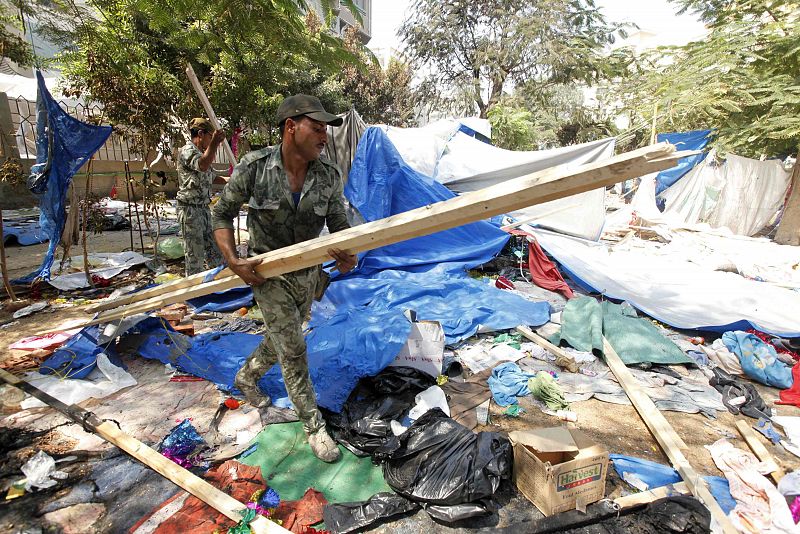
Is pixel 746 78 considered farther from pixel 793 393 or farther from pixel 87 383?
pixel 87 383

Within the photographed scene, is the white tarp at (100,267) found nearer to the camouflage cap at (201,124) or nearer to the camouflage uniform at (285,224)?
the camouflage cap at (201,124)

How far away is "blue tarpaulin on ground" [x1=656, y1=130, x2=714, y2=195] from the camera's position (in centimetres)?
1135

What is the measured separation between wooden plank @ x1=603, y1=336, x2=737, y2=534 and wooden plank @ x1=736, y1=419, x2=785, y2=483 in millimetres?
449

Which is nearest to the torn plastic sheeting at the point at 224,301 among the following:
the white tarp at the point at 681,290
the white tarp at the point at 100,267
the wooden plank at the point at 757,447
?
the white tarp at the point at 100,267

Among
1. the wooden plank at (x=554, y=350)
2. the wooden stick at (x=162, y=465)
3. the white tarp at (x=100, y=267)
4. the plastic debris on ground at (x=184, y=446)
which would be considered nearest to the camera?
the wooden stick at (x=162, y=465)

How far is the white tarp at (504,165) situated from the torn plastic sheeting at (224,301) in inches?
169

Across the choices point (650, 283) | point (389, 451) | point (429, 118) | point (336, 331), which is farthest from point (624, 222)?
point (429, 118)

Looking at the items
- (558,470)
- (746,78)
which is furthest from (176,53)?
(746,78)

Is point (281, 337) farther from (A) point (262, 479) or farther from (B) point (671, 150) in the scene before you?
(B) point (671, 150)

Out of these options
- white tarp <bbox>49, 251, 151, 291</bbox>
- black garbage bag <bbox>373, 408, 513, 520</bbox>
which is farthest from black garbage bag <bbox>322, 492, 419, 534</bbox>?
white tarp <bbox>49, 251, 151, 291</bbox>

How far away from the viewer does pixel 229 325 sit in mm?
4074

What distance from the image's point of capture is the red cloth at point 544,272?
5.32 m

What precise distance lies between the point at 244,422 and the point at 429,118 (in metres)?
20.9

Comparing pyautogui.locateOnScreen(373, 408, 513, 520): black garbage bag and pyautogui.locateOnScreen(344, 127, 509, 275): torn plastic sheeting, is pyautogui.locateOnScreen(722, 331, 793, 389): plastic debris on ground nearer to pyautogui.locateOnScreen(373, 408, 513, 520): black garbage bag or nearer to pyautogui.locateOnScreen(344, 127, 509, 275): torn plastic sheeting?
pyautogui.locateOnScreen(373, 408, 513, 520): black garbage bag
